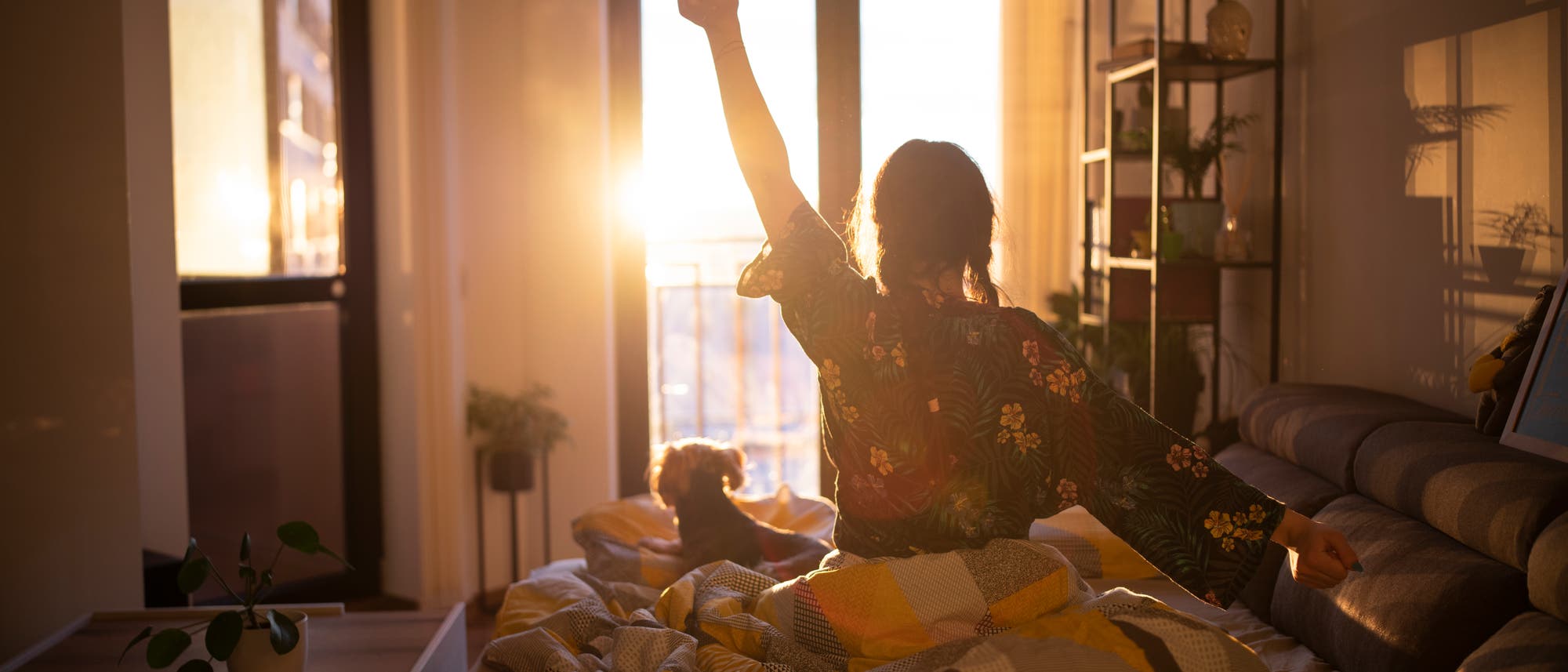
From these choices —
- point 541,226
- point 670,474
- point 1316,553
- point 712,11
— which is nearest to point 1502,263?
point 1316,553

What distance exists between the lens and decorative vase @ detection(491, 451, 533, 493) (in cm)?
335

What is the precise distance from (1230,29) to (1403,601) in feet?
5.41

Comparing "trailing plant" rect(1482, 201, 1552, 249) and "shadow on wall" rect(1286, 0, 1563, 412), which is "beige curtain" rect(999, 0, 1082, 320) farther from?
"trailing plant" rect(1482, 201, 1552, 249)

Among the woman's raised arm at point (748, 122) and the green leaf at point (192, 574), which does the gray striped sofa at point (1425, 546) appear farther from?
the green leaf at point (192, 574)

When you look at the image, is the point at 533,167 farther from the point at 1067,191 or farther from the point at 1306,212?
the point at 1306,212

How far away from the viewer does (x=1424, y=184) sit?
213cm

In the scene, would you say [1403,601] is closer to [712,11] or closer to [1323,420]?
[1323,420]

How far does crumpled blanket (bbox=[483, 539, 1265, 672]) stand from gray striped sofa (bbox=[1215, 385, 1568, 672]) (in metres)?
0.38

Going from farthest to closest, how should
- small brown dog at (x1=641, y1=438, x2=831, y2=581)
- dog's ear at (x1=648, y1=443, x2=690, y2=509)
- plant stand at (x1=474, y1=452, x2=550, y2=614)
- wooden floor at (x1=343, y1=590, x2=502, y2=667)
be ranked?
plant stand at (x1=474, y1=452, x2=550, y2=614), wooden floor at (x1=343, y1=590, x2=502, y2=667), dog's ear at (x1=648, y1=443, x2=690, y2=509), small brown dog at (x1=641, y1=438, x2=831, y2=581)

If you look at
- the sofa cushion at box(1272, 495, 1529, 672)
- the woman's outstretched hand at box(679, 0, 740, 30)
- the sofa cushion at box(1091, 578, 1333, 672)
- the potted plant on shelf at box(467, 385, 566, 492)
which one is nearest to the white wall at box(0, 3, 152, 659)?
the woman's outstretched hand at box(679, 0, 740, 30)

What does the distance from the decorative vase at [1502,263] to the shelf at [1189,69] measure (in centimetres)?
84

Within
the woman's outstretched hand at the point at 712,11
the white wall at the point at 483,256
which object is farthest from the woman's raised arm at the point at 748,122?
the white wall at the point at 483,256

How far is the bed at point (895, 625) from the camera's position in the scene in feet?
3.84

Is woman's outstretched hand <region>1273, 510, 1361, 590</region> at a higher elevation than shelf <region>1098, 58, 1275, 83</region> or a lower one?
lower
